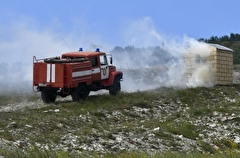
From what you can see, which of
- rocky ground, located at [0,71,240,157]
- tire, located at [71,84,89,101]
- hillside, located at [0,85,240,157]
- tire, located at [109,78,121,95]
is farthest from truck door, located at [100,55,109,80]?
rocky ground, located at [0,71,240,157]

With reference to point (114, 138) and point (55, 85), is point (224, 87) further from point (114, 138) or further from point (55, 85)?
point (114, 138)

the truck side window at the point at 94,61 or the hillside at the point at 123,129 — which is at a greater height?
the truck side window at the point at 94,61

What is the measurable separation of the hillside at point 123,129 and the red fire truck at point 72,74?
0.91 metres

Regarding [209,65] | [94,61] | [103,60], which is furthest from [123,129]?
[209,65]

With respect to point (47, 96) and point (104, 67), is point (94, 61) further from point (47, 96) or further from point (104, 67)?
point (47, 96)

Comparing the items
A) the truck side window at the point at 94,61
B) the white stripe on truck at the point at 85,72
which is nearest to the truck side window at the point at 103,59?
the truck side window at the point at 94,61

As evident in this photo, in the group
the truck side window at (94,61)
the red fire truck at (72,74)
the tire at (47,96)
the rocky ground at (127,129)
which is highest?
the truck side window at (94,61)

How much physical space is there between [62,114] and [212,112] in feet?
19.9

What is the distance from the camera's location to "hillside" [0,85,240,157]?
37.7ft

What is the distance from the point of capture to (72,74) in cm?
2130

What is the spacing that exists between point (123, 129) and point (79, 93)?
7.61m

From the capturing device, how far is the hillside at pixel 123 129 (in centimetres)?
1148

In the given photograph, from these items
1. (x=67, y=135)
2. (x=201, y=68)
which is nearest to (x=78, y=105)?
(x=67, y=135)

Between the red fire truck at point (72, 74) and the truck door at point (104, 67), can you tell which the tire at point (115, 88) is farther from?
the truck door at point (104, 67)
